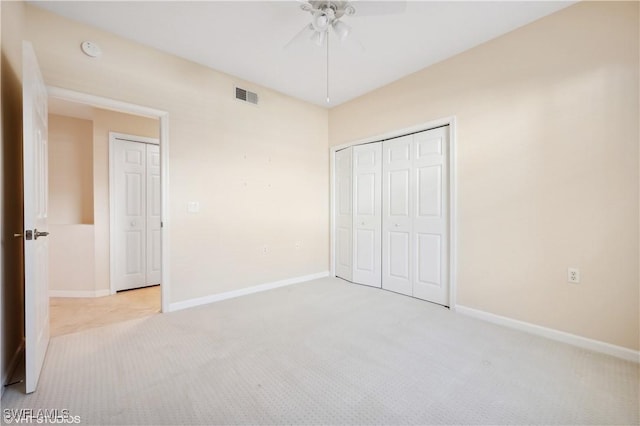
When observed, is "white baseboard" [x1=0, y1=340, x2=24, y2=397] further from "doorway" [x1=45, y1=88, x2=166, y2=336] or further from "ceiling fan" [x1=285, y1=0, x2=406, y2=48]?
"ceiling fan" [x1=285, y1=0, x2=406, y2=48]

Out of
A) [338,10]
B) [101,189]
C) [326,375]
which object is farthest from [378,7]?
[101,189]

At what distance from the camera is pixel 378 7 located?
1988 mm

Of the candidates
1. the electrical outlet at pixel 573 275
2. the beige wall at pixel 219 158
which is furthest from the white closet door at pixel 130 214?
the electrical outlet at pixel 573 275

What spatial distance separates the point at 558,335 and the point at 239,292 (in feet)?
10.8

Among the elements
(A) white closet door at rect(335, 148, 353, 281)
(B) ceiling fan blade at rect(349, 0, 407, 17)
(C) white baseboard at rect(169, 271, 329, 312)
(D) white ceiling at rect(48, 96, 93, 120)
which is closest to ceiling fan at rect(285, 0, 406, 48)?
(B) ceiling fan blade at rect(349, 0, 407, 17)

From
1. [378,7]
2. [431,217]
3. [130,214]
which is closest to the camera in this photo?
[378,7]

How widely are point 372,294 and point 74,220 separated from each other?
4491mm

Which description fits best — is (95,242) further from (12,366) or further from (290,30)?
(290,30)

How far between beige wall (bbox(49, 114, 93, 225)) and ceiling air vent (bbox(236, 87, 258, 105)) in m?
2.57

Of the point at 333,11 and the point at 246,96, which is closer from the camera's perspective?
the point at 333,11

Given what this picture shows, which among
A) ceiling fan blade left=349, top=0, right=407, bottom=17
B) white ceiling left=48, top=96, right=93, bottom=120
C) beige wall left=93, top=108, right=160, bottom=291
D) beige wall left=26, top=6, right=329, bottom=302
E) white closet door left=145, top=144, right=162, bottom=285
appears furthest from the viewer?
white closet door left=145, top=144, right=162, bottom=285

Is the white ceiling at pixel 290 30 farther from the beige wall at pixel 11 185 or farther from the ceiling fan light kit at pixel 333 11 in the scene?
the beige wall at pixel 11 185

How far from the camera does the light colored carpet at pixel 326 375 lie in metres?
1.49

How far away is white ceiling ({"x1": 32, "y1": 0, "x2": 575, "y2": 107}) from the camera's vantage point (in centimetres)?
224
